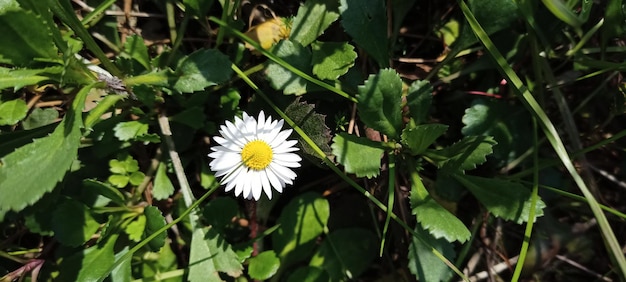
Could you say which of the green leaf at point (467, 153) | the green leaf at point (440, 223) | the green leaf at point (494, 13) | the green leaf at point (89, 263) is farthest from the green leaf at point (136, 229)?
the green leaf at point (494, 13)

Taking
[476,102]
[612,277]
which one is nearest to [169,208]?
[476,102]

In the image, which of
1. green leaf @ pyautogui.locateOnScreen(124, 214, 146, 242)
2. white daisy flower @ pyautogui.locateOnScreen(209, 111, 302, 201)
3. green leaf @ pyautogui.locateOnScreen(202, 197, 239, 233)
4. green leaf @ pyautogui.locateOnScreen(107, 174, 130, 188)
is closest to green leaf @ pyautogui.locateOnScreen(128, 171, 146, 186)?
green leaf @ pyautogui.locateOnScreen(107, 174, 130, 188)

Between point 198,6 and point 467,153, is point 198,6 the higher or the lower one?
the higher one

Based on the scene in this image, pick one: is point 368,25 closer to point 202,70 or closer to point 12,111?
point 202,70

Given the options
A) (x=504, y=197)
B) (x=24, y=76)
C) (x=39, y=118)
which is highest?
(x=24, y=76)

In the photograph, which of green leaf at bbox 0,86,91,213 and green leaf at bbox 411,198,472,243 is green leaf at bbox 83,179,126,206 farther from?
green leaf at bbox 411,198,472,243

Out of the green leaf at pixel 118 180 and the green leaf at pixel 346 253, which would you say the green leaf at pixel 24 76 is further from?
the green leaf at pixel 346 253

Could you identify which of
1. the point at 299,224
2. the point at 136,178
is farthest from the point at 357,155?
the point at 136,178
